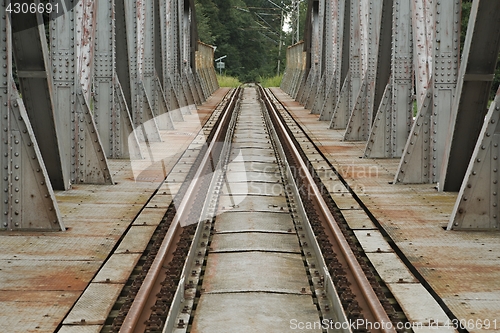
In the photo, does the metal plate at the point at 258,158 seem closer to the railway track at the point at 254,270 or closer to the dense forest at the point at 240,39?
the railway track at the point at 254,270

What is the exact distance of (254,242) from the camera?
794 centimetres

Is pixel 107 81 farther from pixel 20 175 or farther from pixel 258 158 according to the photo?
pixel 20 175

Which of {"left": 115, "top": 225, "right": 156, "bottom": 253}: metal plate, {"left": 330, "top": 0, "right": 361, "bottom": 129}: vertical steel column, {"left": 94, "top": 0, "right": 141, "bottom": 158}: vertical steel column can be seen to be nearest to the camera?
{"left": 115, "top": 225, "right": 156, "bottom": 253}: metal plate

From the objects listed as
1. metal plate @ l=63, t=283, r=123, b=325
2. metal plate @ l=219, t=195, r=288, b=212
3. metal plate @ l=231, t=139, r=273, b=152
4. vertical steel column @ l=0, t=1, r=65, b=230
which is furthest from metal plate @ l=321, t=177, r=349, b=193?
metal plate @ l=63, t=283, r=123, b=325

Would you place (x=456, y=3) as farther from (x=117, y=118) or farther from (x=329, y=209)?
(x=117, y=118)

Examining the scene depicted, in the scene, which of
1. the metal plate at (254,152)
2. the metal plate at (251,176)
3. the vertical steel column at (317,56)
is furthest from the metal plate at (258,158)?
the vertical steel column at (317,56)

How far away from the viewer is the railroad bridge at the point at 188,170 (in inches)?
241

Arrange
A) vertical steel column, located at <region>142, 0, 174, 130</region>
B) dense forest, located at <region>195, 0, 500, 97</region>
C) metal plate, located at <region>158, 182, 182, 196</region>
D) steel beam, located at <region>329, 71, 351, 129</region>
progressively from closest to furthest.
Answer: metal plate, located at <region>158, 182, 182, 196</region> < vertical steel column, located at <region>142, 0, 174, 130</region> < steel beam, located at <region>329, 71, 351, 129</region> < dense forest, located at <region>195, 0, 500, 97</region>

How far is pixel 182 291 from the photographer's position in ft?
19.7

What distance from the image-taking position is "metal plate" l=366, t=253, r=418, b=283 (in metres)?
6.51

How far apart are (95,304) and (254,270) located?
1591 mm

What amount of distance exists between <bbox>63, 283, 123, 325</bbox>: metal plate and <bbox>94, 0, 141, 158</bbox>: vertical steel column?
764 cm

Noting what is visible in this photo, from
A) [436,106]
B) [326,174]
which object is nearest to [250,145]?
[326,174]

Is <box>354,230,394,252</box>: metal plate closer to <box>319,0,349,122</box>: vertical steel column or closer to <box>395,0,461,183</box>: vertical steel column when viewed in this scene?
<box>395,0,461,183</box>: vertical steel column
